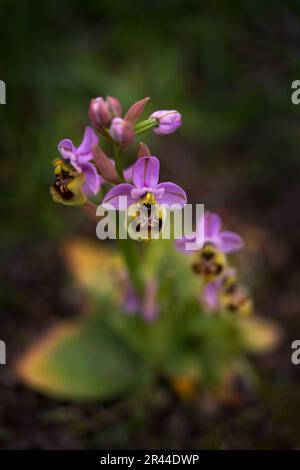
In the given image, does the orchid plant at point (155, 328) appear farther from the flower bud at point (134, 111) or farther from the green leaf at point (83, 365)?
the flower bud at point (134, 111)

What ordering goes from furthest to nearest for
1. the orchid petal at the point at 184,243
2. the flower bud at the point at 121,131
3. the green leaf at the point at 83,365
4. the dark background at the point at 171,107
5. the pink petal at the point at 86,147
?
the dark background at the point at 171,107
the green leaf at the point at 83,365
the orchid petal at the point at 184,243
the pink petal at the point at 86,147
the flower bud at the point at 121,131

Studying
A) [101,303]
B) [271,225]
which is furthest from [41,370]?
[271,225]

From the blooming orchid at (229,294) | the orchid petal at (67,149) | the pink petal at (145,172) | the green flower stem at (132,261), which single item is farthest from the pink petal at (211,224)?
the orchid petal at (67,149)

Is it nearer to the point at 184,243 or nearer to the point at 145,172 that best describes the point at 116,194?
the point at 145,172

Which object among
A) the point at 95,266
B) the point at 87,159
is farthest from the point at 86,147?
the point at 95,266

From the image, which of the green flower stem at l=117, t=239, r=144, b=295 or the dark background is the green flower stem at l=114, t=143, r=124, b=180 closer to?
the green flower stem at l=117, t=239, r=144, b=295

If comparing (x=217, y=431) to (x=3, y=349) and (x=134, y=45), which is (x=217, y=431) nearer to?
(x=3, y=349)
